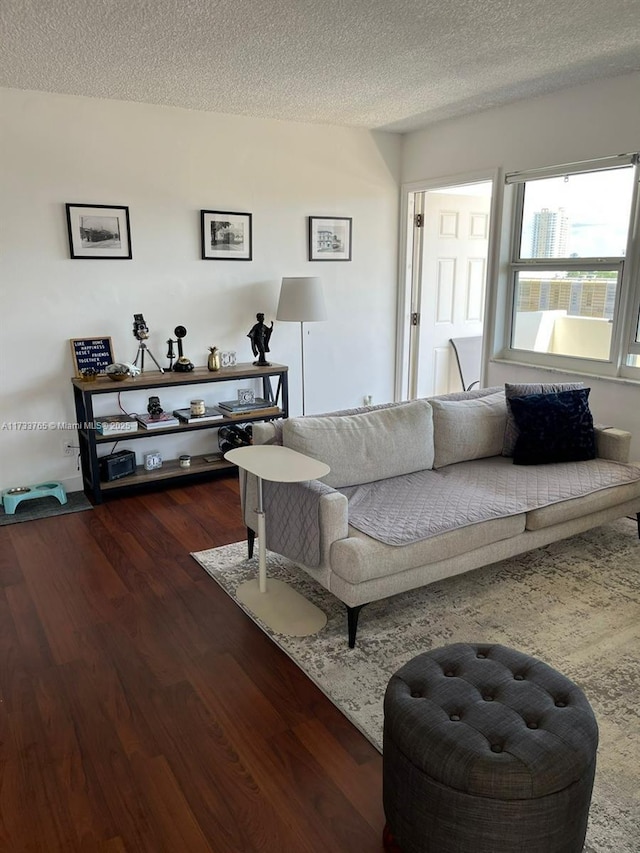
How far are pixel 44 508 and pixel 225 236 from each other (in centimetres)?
226

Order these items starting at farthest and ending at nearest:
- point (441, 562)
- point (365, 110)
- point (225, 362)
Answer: point (225, 362) → point (365, 110) → point (441, 562)

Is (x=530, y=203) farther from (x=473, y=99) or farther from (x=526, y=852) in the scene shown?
(x=526, y=852)

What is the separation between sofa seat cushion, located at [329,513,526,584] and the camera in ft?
7.97

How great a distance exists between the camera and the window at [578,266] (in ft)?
12.7

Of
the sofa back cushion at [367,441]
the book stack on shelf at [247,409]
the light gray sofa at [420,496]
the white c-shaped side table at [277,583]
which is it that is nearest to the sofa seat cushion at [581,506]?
the light gray sofa at [420,496]

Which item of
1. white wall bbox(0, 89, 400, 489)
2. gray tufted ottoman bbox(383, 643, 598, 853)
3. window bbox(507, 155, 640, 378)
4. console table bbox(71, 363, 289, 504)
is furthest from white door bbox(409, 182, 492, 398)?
gray tufted ottoman bbox(383, 643, 598, 853)

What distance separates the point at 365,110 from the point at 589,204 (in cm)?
165

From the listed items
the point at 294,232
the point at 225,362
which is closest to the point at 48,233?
the point at 225,362

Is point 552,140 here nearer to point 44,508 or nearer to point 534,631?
point 534,631

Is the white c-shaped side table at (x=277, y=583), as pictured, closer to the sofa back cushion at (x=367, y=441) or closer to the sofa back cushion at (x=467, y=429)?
the sofa back cushion at (x=367, y=441)

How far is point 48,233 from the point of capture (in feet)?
12.8

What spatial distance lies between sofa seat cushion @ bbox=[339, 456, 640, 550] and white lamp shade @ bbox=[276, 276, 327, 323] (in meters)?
1.73

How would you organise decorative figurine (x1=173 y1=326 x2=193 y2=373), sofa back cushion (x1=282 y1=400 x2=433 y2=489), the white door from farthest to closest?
the white door < decorative figurine (x1=173 y1=326 x2=193 y2=373) < sofa back cushion (x1=282 y1=400 x2=433 y2=489)

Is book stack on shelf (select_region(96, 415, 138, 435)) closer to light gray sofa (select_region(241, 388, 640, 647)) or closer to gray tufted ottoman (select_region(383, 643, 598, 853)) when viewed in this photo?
light gray sofa (select_region(241, 388, 640, 647))
